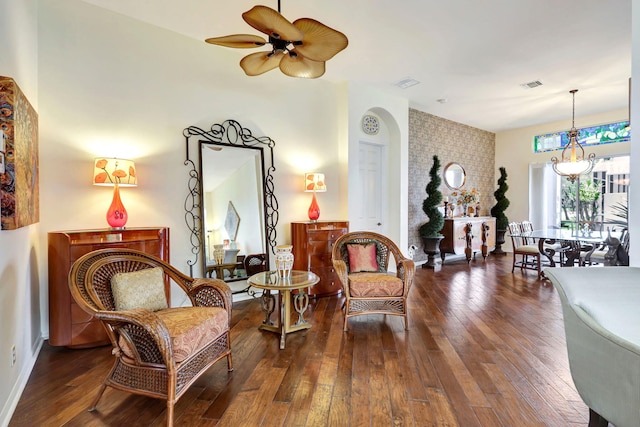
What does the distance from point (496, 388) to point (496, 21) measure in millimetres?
3502

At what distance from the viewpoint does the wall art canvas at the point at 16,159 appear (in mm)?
1876

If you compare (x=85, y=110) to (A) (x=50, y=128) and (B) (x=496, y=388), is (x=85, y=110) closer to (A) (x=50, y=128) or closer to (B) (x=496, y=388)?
(A) (x=50, y=128)

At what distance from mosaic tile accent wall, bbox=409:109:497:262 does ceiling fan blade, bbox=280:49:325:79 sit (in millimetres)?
4145

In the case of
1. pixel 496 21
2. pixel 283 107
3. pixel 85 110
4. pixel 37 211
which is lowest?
pixel 37 211

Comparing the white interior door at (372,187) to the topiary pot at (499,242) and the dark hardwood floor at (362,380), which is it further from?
the topiary pot at (499,242)

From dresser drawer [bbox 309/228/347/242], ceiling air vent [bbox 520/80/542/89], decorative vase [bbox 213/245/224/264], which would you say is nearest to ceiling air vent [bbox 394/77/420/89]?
ceiling air vent [bbox 520/80/542/89]

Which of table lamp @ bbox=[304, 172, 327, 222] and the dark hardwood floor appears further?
table lamp @ bbox=[304, 172, 327, 222]

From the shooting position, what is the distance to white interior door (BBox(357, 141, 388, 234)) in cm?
562

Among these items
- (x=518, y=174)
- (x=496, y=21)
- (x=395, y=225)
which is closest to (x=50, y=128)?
(x=496, y=21)

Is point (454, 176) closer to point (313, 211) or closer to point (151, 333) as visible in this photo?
point (313, 211)

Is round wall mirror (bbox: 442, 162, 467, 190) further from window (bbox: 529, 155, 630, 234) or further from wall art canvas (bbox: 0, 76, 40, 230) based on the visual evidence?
wall art canvas (bbox: 0, 76, 40, 230)

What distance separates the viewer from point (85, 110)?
3.04m

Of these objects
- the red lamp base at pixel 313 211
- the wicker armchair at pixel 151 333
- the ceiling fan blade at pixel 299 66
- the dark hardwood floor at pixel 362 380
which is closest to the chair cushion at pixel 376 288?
the dark hardwood floor at pixel 362 380

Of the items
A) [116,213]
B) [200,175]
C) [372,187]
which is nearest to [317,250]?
[200,175]
